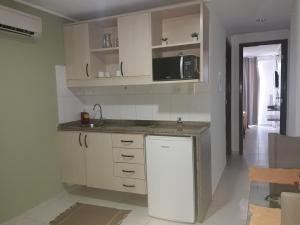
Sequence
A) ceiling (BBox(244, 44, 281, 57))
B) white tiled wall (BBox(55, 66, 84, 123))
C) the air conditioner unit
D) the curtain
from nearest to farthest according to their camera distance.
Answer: the air conditioner unit, white tiled wall (BBox(55, 66, 84, 123)), ceiling (BBox(244, 44, 281, 57)), the curtain

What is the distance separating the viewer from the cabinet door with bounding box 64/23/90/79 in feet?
10.3

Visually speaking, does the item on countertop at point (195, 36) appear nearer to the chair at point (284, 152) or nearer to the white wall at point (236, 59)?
the chair at point (284, 152)

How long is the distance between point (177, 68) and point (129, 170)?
A: 1254 millimetres

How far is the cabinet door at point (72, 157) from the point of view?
3.12 metres

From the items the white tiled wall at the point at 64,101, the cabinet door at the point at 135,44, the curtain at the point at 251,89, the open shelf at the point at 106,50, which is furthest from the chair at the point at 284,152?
the curtain at the point at 251,89

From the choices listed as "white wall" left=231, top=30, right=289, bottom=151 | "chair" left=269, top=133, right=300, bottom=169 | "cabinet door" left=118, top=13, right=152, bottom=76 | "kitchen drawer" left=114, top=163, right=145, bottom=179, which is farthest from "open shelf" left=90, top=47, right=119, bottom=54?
"white wall" left=231, top=30, right=289, bottom=151

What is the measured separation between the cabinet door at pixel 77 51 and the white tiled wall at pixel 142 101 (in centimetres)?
16

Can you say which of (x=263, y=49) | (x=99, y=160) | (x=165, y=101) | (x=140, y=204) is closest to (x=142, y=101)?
(x=165, y=101)

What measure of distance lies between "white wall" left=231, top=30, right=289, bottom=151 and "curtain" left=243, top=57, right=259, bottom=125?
410 centimetres

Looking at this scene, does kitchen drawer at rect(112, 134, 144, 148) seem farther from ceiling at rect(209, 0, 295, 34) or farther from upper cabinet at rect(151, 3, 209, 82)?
ceiling at rect(209, 0, 295, 34)

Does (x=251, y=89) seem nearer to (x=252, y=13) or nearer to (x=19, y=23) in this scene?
(x=252, y=13)

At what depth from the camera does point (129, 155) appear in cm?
283

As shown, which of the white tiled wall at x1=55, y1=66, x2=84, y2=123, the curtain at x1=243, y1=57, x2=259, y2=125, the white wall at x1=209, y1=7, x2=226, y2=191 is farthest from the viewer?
the curtain at x1=243, y1=57, x2=259, y2=125

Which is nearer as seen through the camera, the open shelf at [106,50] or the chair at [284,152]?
the chair at [284,152]
